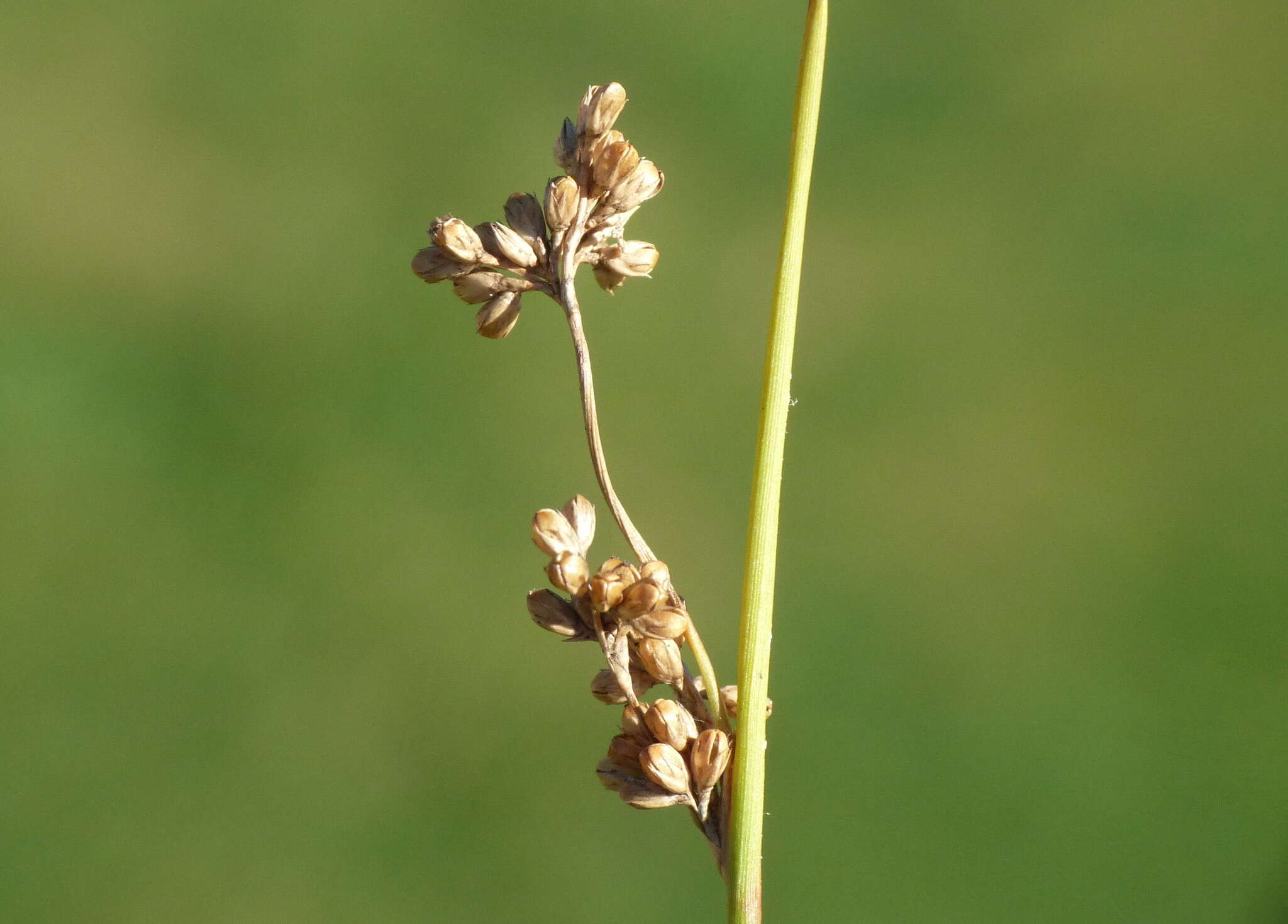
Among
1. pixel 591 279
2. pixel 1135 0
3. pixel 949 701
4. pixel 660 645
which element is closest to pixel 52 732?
pixel 591 279

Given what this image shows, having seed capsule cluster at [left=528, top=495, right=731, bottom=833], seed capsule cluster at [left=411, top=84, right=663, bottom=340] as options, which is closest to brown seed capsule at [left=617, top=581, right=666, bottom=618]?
seed capsule cluster at [left=528, top=495, right=731, bottom=833]

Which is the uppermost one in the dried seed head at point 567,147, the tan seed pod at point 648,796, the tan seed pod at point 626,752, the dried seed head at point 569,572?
the dried seed head at point 567,147

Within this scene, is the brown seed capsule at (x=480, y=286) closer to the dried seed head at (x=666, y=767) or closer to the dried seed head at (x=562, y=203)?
the dried seed head at (x=562, y=203)

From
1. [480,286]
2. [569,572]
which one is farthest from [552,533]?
[480,286]

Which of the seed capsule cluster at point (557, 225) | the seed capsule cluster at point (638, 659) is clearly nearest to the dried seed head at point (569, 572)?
the seed capsule cluster at point (638, 659)

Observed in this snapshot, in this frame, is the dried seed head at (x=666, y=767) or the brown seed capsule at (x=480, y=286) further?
the brown seed capsule at (x=480, y=286)

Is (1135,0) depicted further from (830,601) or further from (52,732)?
(52,732)

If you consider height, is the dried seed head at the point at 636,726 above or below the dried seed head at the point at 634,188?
below

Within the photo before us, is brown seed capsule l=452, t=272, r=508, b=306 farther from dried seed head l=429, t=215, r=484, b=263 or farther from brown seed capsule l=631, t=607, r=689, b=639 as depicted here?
brown seed capsule l=631, t=607, r=689, b=639
